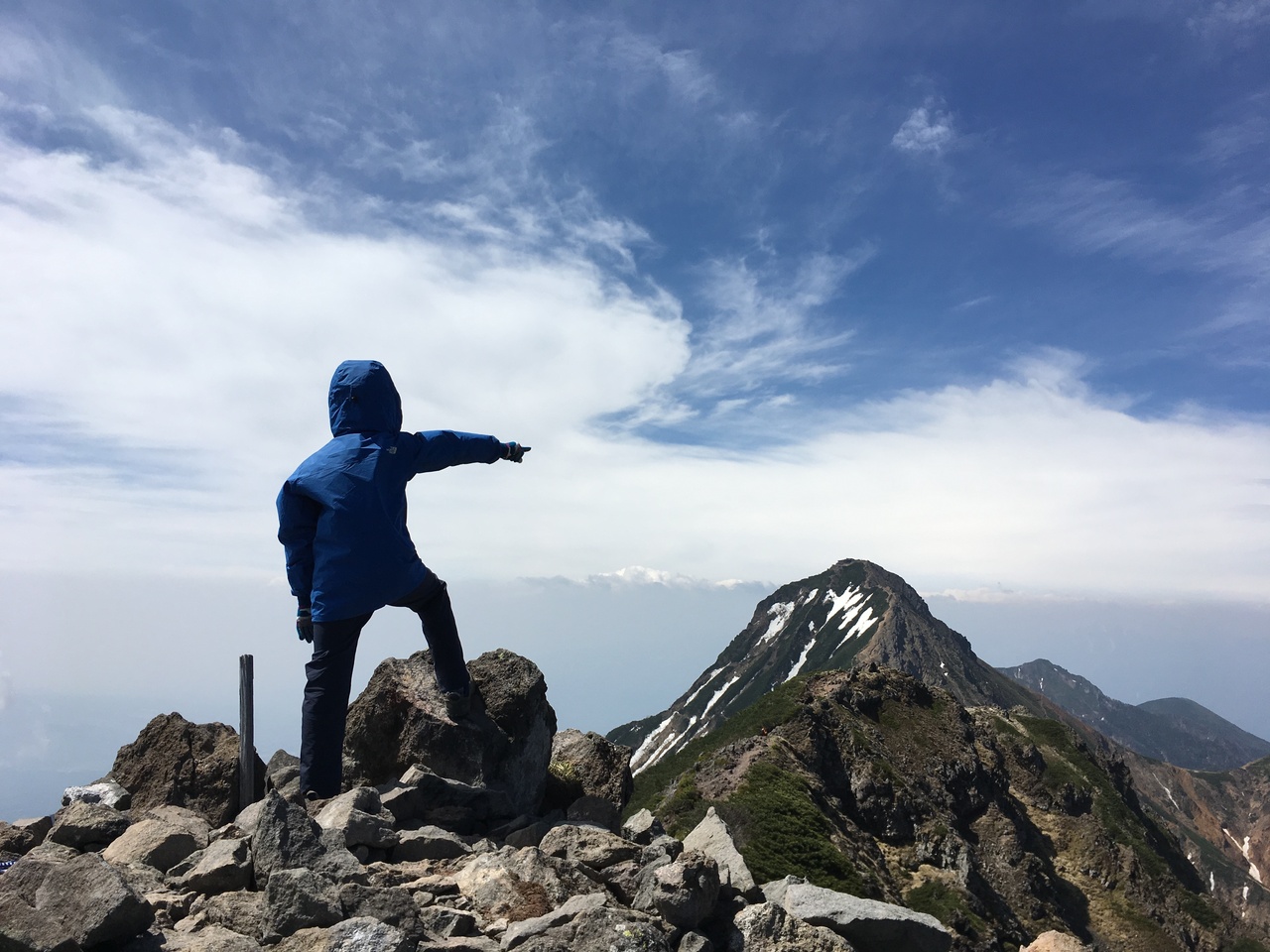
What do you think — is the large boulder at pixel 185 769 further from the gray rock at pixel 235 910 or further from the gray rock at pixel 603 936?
the gray rock at pixel 603 936

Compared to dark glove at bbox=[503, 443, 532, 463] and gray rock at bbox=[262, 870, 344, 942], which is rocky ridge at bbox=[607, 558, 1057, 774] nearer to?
dark glove at bbox=[503, 443, 532, 463]

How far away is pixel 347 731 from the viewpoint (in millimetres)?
10117

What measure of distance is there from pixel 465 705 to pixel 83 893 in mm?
5168

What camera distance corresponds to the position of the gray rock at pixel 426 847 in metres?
7.74

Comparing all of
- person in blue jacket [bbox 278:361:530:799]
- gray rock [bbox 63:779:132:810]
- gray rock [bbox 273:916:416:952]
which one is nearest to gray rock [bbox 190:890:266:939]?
gray rock [bbox 273:916:416:952]

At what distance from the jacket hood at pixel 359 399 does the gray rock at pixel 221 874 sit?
4.44m

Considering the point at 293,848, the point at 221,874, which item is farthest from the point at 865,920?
the point at 221,874

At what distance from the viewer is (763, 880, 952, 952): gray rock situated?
7.11 meters

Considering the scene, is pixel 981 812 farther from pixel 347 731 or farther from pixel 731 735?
pixel 347 731

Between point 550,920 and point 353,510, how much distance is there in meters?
4.73

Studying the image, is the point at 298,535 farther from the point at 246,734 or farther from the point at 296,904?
the point at 296,904

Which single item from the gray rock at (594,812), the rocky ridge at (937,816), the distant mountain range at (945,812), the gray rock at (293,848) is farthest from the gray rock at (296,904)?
the distant mountain range at (945,812)

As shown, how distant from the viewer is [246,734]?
29.9 feet

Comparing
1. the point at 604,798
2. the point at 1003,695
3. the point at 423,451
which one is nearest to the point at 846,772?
the point at 604,798
